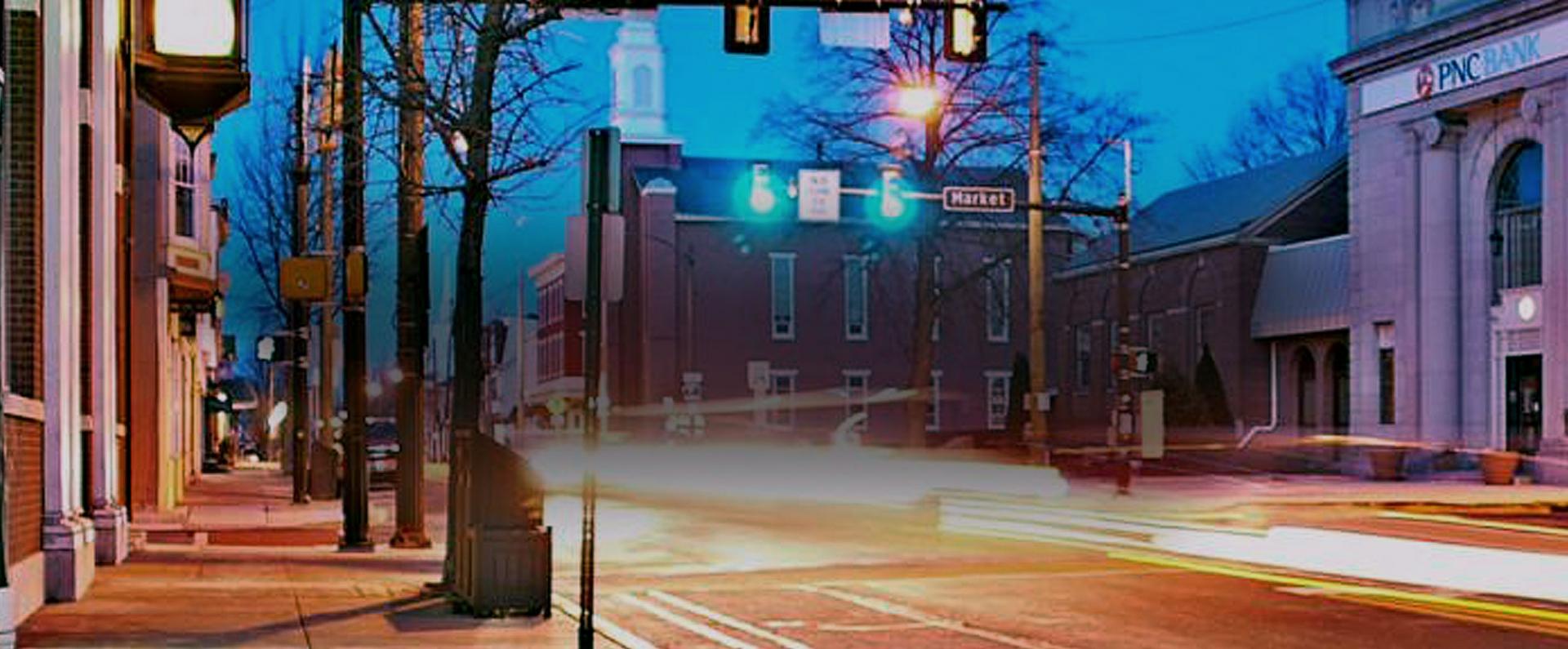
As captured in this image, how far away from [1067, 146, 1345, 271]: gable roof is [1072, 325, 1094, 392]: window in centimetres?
229

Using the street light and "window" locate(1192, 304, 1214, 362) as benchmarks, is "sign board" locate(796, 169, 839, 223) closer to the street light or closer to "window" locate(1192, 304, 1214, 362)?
the street light

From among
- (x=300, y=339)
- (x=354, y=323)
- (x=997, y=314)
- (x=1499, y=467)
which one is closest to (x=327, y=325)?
(x=300, y=339)

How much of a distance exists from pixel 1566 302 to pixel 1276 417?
1743 centimetres

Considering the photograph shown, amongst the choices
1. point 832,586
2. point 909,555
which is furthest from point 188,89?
point 909,555

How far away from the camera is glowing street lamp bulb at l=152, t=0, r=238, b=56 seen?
18.6m

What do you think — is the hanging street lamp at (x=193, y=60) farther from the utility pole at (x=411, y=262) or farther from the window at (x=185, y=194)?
the window at (x=185, y=194)

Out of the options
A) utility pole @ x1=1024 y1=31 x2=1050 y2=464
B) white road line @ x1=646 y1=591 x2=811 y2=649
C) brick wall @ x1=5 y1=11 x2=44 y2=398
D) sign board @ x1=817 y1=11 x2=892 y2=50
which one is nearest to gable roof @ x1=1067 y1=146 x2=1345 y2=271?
utility pole @ x1=1024 y1=31 x2=1050 y2=464

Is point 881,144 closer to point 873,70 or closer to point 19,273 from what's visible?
point 873,70

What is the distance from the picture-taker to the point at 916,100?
40.4m

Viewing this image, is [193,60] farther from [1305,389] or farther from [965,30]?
[1305,389]

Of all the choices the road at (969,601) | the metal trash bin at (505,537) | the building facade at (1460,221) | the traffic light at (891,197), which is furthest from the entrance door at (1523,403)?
the metal trash bin at (505,537)

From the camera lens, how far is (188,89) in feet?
65.2

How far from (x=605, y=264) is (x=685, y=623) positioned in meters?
5.06

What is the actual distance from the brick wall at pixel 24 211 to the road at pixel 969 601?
4637 millimetres
